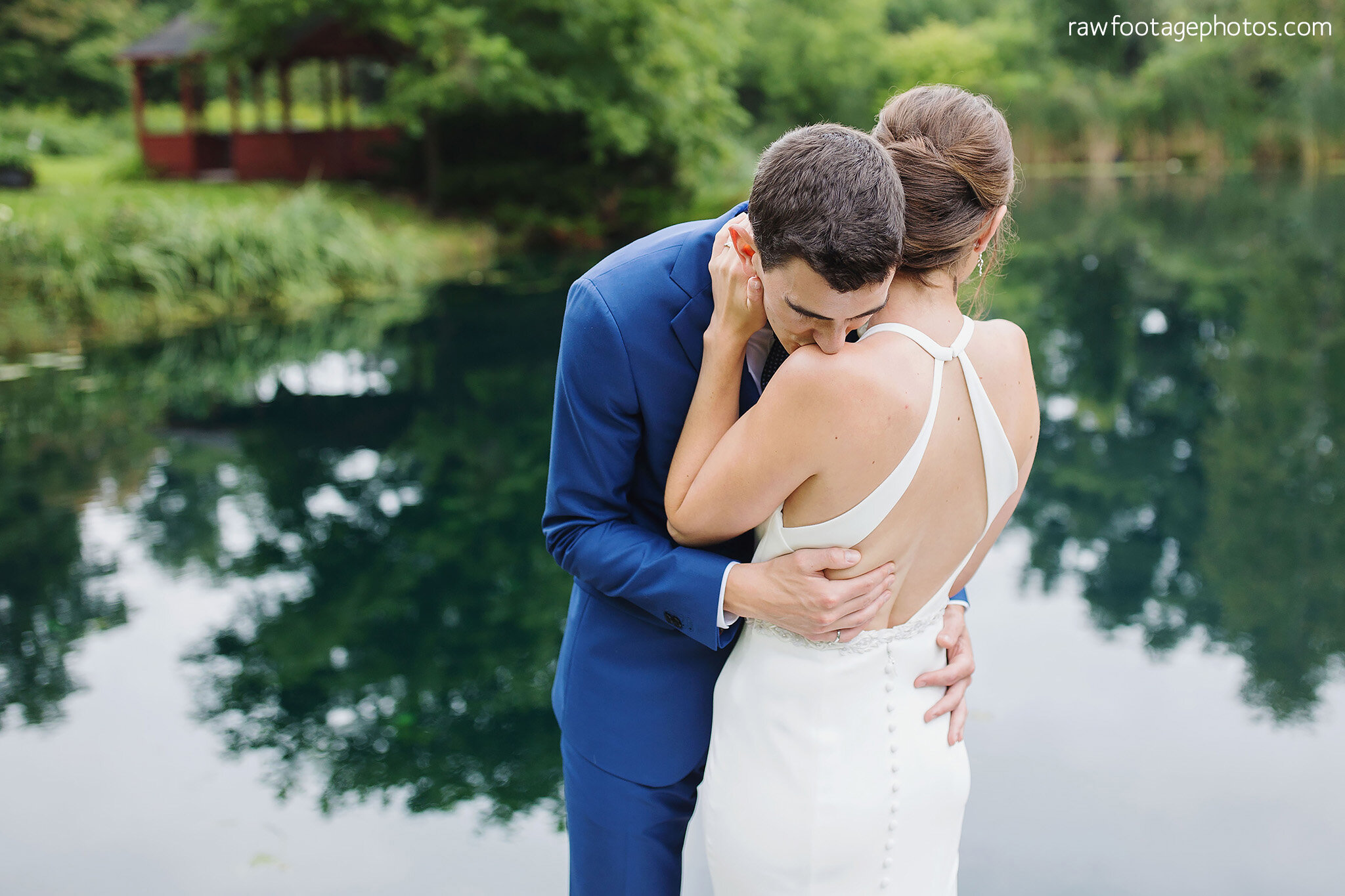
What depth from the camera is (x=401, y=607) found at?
5148 mm

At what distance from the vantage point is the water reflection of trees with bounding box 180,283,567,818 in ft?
12.8

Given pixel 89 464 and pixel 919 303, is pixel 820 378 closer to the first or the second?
pixel 919 303

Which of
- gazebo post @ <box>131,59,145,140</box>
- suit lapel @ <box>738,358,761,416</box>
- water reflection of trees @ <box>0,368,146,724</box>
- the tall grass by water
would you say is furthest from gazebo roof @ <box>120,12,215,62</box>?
suit lapel @ <box>738,358,761,416</box>

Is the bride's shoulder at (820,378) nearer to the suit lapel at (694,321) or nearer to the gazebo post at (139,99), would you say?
the suit lapel at (694,321)

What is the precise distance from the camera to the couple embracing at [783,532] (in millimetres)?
1579

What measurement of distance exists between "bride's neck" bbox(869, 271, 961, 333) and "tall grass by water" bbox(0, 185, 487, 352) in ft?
38.2

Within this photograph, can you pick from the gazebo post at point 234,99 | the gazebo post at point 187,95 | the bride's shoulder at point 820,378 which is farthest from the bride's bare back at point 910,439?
the gazebo post at point 187,95

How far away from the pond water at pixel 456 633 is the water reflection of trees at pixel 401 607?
2 centimetres

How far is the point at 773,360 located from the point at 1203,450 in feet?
22.0

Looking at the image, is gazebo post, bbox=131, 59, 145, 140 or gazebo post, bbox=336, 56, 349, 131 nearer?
gazebo post, bbox=336, 56, 349, 131

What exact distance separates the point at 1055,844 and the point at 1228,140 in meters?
39.6

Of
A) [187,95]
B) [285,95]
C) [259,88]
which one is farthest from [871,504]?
[187,95]

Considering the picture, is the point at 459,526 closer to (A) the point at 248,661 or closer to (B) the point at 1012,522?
(A) the point at 248,661

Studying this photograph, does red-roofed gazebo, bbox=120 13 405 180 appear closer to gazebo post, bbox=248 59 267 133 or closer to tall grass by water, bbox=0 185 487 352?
gazebo post, bbox=248 59 267 133
